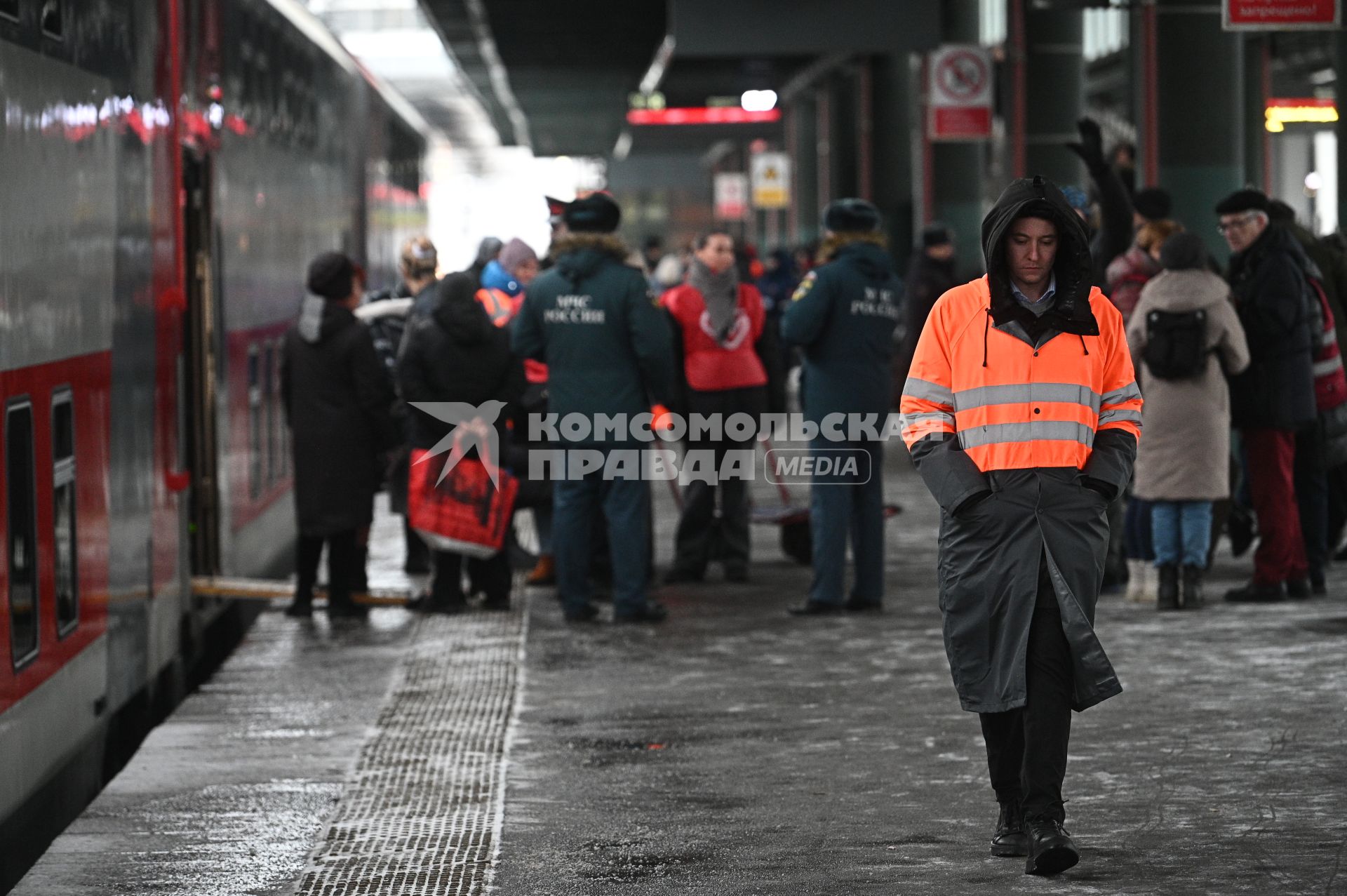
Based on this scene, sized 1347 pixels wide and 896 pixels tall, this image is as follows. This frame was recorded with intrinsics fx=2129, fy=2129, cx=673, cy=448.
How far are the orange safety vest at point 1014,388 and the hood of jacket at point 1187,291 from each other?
3921 mm

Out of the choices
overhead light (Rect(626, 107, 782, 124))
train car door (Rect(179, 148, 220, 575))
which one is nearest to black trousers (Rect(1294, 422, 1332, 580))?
train car door (Rect(179, 148, 220, 575))

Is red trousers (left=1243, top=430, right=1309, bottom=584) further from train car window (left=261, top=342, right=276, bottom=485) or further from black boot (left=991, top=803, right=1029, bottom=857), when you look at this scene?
train car window (left=261, top=342, right=276, bottom=485)

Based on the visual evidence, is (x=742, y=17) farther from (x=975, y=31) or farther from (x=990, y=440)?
(x=990, y=440)

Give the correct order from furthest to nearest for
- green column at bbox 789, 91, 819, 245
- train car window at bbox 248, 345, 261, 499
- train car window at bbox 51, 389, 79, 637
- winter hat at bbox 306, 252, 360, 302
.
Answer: green column at bbox 789, 91, 819, 245 < train car window at bbox 248, 345, 261, 499 < winter hat at bbox 306, 252, 360, 302 < train car window at bbox 51, 389, 79, 637

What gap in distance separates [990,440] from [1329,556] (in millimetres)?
6515

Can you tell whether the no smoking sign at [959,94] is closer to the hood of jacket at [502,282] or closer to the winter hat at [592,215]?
the hood of jacket at [502,282]

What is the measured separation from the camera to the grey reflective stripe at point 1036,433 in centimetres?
556

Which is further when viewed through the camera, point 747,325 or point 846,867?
point 747,325

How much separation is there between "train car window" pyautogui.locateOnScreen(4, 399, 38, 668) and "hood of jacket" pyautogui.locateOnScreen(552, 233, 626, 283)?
13.3ft

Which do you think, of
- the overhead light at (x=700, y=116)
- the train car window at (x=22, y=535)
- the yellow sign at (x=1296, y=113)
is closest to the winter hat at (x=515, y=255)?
the train car window at (x=22, y=535)

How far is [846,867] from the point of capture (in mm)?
5738

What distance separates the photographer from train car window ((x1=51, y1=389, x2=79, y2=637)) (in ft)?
21.6

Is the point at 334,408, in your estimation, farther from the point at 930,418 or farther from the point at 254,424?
the point at 930,418

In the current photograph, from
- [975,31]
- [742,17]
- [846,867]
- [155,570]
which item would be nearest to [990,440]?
[846,867]
